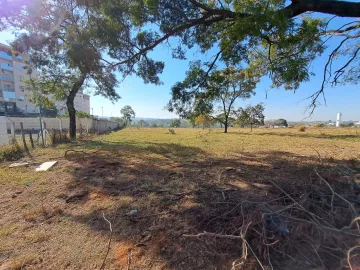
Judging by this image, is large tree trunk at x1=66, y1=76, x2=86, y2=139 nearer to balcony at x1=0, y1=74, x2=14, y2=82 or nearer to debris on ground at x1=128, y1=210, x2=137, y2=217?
debris on ground at x1=128, y1=210, x2=137, y2=217

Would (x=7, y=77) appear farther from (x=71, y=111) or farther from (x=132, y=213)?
(x=132, y=213)

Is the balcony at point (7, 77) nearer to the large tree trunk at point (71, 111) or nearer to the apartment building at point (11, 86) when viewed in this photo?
the apartment building at point (11, 86)

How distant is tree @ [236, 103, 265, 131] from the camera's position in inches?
906

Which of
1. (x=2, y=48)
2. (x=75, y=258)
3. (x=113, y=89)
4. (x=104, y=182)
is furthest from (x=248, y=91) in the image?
(x=2, y=48)

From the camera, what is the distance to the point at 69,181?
366 centimetres

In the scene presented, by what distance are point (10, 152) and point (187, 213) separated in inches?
245

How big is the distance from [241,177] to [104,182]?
2696 mm

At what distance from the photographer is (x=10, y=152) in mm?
5656

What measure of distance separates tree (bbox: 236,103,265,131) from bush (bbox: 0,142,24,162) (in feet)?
69.2

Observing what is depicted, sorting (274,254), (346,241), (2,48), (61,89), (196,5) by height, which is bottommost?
(274,254)

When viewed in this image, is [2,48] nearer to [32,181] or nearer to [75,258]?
[32,181]

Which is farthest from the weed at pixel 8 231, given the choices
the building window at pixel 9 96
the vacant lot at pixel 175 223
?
the building window at pixel 9 96

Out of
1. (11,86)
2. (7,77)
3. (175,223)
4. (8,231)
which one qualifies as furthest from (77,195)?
(11,86)

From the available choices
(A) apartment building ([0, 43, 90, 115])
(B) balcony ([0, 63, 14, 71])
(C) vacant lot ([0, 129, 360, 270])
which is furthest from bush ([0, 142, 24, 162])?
(B) balcony ([0, 63, 14, 71])
